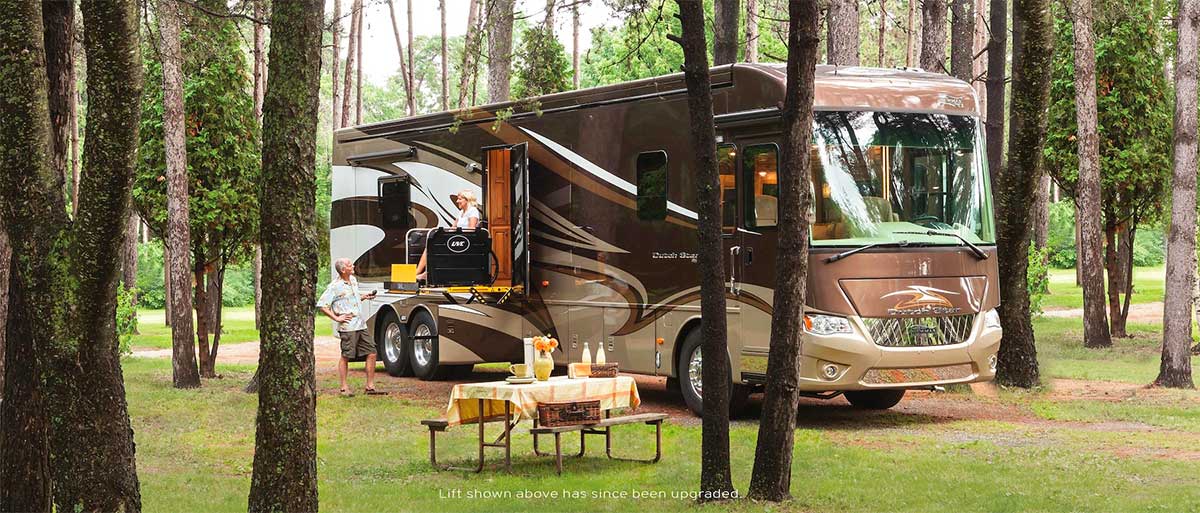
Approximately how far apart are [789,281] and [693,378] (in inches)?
195

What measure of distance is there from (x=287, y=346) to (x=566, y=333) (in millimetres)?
8067

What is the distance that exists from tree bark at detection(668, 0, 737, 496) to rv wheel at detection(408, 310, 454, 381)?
9.09 metres

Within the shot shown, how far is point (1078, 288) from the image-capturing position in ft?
134

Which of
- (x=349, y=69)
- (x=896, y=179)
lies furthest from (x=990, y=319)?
(x=349, y=69)

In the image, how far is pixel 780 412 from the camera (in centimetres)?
850

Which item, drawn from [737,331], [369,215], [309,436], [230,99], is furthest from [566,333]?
[309,436]

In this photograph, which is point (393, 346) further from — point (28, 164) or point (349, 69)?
point (349, 69)

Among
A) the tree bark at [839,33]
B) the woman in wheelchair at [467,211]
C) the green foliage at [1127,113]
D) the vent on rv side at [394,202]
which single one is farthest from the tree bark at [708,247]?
the green foliage at [1127,113]

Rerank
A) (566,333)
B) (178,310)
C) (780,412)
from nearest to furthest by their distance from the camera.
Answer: (780,412), (566,333), (178,310)

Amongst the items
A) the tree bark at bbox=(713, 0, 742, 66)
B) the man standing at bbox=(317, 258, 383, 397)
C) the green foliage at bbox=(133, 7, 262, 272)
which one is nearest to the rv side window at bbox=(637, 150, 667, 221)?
the man standing at bbox=(317, 258, 383, 397)

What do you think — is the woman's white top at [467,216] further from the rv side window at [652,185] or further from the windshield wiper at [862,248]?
the windshield wiper at [862,248]

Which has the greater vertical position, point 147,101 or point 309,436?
point 147,101

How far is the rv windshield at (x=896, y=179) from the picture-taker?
39.9ft

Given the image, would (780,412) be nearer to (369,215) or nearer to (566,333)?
(566,333)
